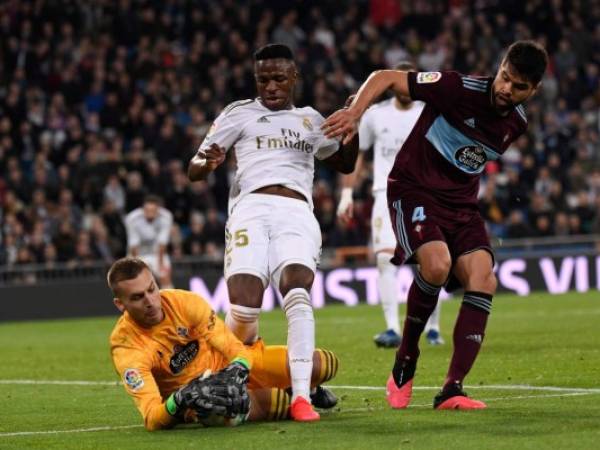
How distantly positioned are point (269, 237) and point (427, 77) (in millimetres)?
1341

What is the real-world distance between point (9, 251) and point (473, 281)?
1543cm

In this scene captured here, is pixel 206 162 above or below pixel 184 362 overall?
above

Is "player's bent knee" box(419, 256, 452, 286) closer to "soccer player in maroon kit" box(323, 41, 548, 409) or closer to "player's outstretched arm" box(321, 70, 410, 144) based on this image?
"soccer player in maroon kit" box(323, 41, 548, 409)

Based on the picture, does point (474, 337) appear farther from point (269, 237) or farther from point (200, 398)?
point (200, 398)

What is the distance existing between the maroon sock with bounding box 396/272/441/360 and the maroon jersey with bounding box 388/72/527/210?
20.0 inches

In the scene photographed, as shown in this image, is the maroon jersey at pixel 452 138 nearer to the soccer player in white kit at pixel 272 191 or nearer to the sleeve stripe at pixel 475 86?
the sleeve stripe at pixel 475 86

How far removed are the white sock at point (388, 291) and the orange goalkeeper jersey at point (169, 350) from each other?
19.3ft

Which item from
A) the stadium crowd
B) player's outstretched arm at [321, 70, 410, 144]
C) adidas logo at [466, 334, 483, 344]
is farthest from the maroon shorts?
the stadium crowd

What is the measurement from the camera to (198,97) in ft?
87.4

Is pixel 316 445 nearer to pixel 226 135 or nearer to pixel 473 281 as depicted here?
pixel 473 281

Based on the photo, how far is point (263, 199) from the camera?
840 centimetres

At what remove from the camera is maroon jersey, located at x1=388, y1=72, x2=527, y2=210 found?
26.4ft

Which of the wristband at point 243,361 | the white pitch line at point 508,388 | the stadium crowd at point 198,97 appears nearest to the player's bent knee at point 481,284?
the white pitch line at point 508,388

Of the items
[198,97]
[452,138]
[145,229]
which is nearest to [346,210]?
[452,138]
